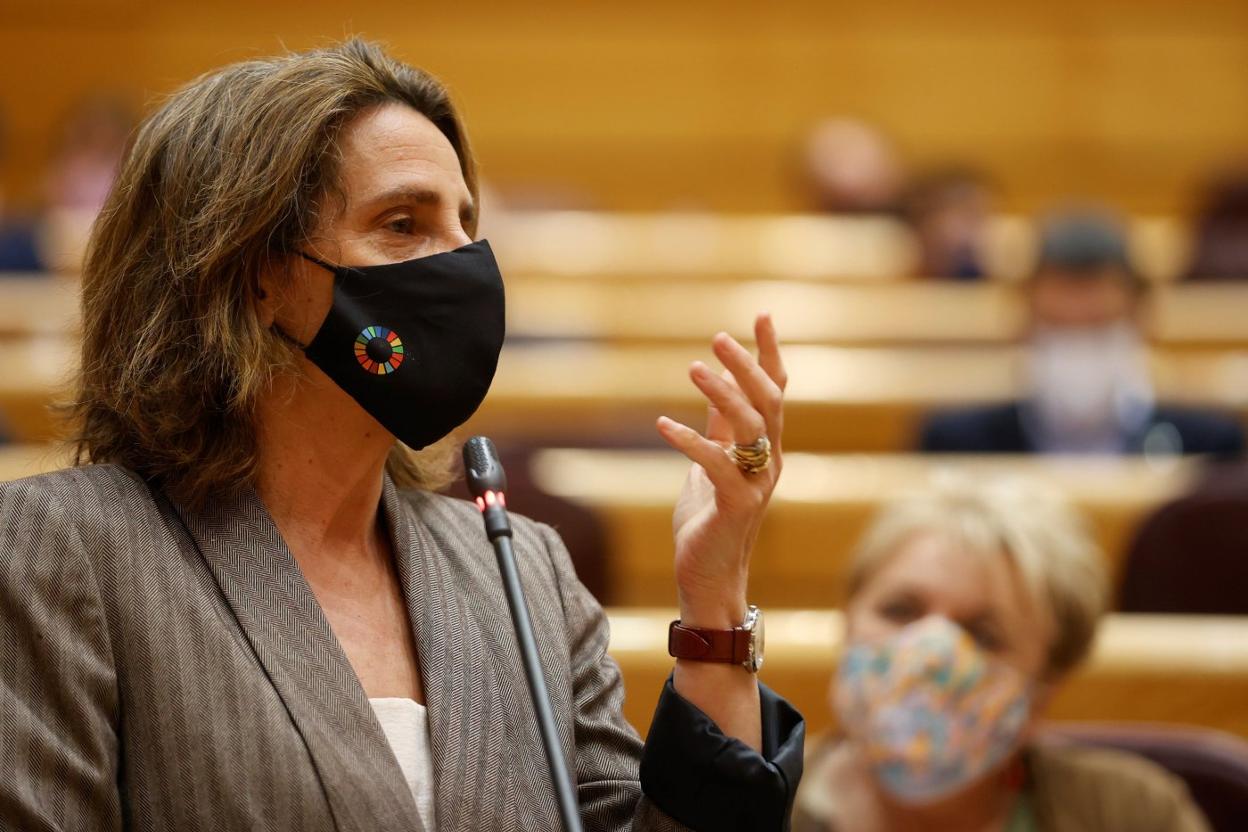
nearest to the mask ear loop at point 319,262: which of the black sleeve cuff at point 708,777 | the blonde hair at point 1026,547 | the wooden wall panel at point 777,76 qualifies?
the black sleeve cuff at point 708,777

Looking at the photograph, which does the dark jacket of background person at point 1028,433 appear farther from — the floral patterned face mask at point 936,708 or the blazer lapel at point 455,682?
the blazer lapel at point 455,682

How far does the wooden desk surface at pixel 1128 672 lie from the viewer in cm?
217

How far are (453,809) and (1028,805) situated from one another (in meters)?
0.93

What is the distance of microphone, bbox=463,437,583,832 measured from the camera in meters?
0.87

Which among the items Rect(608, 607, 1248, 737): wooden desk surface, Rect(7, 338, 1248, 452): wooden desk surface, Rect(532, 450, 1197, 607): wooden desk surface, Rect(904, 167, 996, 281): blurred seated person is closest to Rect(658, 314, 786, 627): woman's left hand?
Rect(608, 607, 1248, 737): wooden desk surface

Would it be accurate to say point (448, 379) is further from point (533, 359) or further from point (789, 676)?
point (533, 359)

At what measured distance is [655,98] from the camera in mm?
5508

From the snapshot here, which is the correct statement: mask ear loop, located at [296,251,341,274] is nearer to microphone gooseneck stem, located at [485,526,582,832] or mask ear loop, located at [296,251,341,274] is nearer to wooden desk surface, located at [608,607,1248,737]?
microphone gooseneck stem, located at [485,526,582,832]

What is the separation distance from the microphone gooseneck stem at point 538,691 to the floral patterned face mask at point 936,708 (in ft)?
2.83

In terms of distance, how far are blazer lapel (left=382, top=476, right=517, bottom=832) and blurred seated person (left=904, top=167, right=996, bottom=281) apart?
9.76 feet

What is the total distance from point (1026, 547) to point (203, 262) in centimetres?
105

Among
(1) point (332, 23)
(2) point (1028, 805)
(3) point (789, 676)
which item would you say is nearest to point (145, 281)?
(2) point (1028, 805)

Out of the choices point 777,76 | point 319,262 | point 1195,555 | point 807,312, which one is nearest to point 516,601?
point 319,262

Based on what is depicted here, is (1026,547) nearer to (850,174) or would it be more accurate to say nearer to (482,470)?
(482,470)
